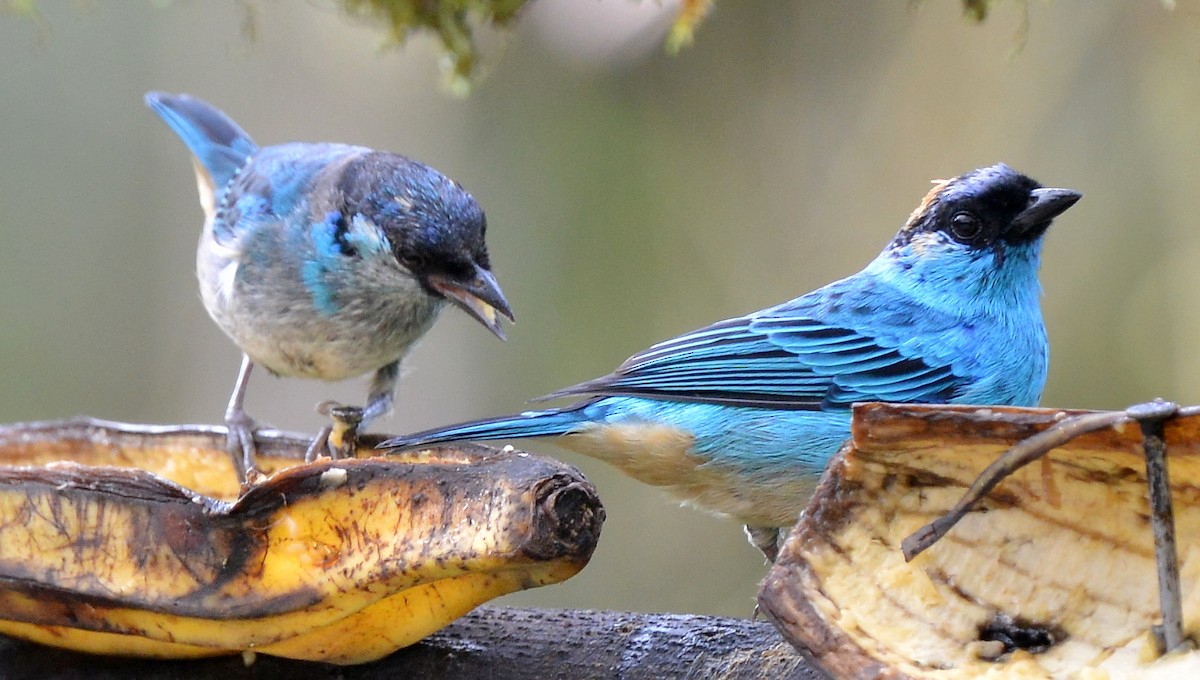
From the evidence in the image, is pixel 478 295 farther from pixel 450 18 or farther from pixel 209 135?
pixel 209 135

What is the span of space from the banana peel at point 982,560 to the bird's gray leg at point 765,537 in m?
1.37

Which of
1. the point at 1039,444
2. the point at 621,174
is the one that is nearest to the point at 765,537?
the point at 1039,444

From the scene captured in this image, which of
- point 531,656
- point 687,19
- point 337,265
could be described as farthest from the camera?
point 337,265

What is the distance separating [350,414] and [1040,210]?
1775 mm

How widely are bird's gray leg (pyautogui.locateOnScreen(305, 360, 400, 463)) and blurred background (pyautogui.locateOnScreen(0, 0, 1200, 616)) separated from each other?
1.31 meters

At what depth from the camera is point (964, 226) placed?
3102 millimetres

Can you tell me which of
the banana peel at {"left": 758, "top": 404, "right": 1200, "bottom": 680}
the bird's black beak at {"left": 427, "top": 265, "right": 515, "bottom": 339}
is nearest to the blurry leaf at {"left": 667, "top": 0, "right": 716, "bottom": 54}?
the bird's black beak at {"left": 427, "top": 265, "right": 515, "bottom": 339}

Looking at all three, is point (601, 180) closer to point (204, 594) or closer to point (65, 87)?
point (65, 87)

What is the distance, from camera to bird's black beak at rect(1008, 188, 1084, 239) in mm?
2902

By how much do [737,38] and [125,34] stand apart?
3713 millimetres

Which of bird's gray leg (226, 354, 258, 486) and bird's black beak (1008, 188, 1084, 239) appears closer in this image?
bird's black beak (1008, 188, 1084, 239)

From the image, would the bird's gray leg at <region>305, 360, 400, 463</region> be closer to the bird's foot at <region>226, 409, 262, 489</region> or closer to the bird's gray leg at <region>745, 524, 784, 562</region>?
the bird's foot at <region>226, 409, 262, 489</region>

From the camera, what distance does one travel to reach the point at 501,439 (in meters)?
2.72

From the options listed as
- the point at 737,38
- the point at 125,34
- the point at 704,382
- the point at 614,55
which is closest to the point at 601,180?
the point at 614,55
